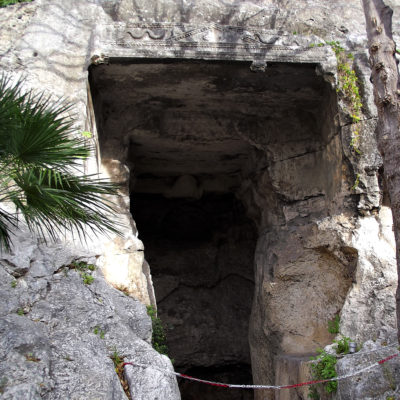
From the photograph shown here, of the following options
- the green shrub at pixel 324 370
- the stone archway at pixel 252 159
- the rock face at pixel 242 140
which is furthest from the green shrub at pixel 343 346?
the stone archway at pixel 252 159

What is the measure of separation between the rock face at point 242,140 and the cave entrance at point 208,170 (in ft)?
0.10

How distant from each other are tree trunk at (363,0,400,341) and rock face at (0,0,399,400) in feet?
5.79

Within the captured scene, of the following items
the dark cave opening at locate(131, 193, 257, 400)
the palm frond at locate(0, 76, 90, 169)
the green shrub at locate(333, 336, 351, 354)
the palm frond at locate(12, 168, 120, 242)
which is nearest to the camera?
the palm frond at locate(12, 168, 120, 242)

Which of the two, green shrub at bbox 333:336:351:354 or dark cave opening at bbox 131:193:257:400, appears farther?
dark cave opening at bbox 131:193:257:400

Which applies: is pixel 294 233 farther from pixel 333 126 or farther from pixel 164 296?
pixel 164 296

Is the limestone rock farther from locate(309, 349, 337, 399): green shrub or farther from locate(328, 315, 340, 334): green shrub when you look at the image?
locate(328, 315, 340, 334): green shrub

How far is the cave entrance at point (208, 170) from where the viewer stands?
22.6 ft

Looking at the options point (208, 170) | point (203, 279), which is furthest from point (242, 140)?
point (203, 279)

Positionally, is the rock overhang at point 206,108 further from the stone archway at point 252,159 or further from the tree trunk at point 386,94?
the tree trunk at point 386,94

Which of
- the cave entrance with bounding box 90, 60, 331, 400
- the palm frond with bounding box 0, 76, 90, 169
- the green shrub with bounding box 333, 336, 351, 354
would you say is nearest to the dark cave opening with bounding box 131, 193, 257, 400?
the cave entrance with bounding box 90, 60, 331, 400

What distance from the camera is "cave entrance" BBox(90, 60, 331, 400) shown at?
22.6 feet

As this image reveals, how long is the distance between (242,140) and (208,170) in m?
1.38

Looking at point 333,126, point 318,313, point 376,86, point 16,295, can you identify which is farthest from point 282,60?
point 16,295

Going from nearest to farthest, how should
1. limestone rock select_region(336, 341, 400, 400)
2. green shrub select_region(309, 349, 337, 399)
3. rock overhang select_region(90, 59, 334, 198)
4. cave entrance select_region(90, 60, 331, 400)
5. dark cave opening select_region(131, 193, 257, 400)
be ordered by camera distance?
limestone rock select_region(336, 341, 400, 400), green shrub select_region(309, 349, 337, 399), rock overhang select_region(90, 59, 334, 198), cave entrance select_region(90, 60, 331, 400), dark cave opening select_region(131, 193, 257, 400)
